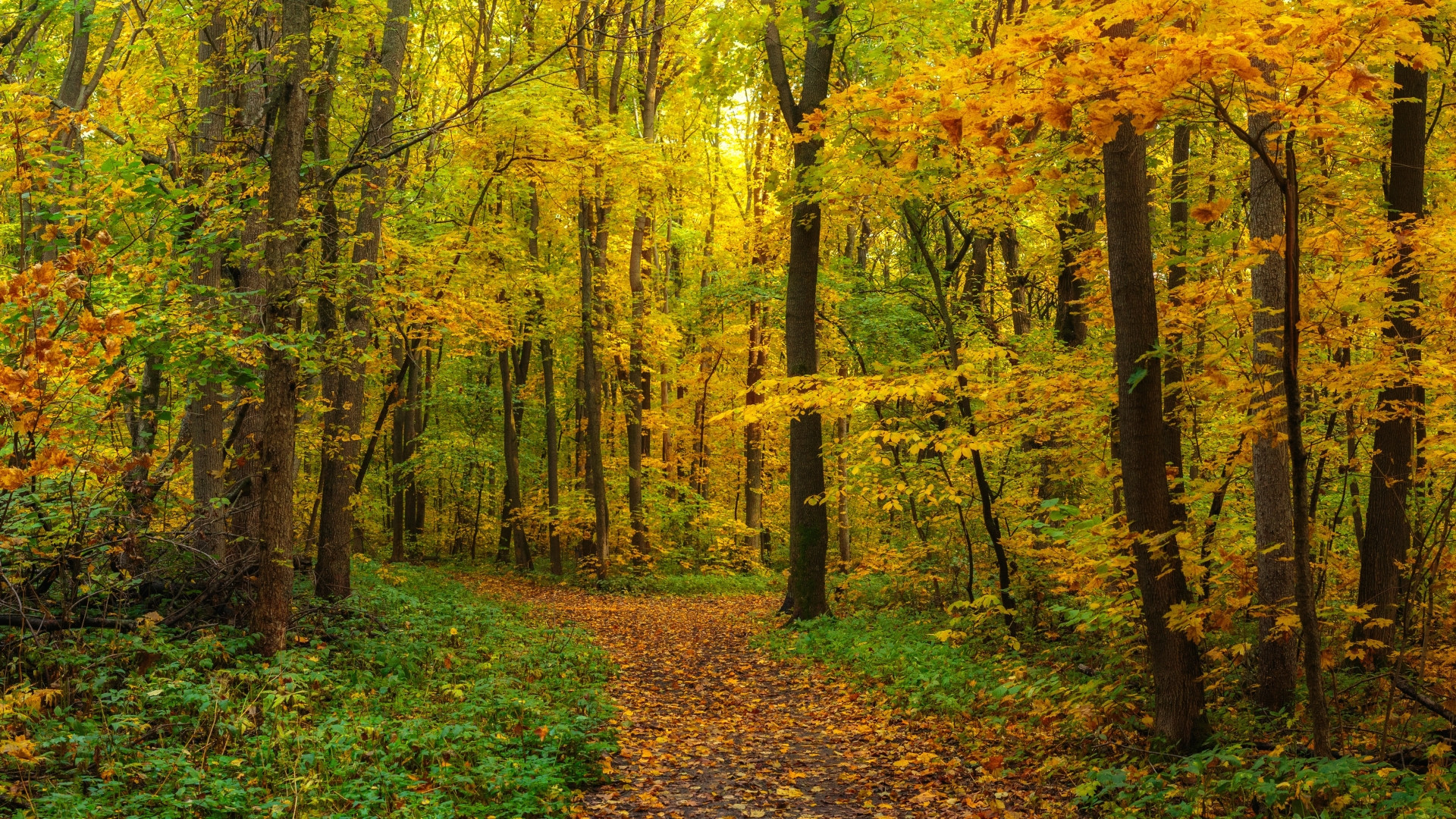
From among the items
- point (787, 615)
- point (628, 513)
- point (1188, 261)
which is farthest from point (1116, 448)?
point (628, 513)

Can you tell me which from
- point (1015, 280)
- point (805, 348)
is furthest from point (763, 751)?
point (1015, 280)

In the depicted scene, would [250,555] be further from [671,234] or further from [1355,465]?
[671,234]

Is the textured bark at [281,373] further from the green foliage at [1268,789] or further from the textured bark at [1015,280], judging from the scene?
the textured bark at [1015,280]

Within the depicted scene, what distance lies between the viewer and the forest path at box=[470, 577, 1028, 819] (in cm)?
534

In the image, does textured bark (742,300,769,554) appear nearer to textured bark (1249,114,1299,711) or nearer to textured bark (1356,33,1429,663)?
textured bark (1356,33,1429,663)

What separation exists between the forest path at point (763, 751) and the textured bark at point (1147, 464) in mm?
1270

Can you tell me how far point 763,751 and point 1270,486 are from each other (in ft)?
13.7

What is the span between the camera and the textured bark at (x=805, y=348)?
457 inches

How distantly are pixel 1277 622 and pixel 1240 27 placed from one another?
376 centimetres

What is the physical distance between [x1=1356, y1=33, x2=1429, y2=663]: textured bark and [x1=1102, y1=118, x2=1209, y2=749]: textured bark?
5.55 feet

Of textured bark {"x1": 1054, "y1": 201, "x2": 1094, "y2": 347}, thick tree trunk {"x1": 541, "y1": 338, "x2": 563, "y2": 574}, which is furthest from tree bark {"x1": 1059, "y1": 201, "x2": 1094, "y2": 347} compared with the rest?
thick tree trunk {"x1": 541, "y1": 338, "x2": 563, "y2": 574}

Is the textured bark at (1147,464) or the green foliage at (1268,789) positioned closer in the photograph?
the green foliage at (1268,789)

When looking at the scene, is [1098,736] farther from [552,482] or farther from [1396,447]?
[552,482]

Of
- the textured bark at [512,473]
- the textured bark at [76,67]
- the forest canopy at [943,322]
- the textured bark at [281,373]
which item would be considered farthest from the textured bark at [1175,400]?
the textured bark at [512,473]
